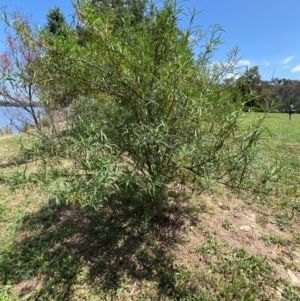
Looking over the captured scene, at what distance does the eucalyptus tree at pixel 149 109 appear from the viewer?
4.52 feet

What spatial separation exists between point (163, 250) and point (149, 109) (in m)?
1.34

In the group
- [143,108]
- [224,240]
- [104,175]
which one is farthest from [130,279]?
[143,108]

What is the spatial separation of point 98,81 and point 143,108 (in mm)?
382

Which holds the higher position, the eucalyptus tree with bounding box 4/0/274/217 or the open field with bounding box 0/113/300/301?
the eucalyptus tree with bounding box 4/0/274/217

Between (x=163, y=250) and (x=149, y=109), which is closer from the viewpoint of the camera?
(x=149, y=109)

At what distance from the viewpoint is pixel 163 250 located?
2049 mm

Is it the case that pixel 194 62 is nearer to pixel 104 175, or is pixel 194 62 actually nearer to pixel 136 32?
pixel 136 32

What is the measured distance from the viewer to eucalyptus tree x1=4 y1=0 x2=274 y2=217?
1.38 meters

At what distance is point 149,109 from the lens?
163 centimetres

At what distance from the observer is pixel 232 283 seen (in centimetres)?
170

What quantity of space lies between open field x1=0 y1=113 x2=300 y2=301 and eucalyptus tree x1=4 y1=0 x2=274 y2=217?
0.34 metres

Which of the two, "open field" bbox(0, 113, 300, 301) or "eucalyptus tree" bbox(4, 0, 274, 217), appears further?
"open field" bbox(0, 113, 300, 301)

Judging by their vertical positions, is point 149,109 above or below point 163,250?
above

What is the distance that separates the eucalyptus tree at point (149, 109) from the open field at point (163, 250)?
0.34 metres
